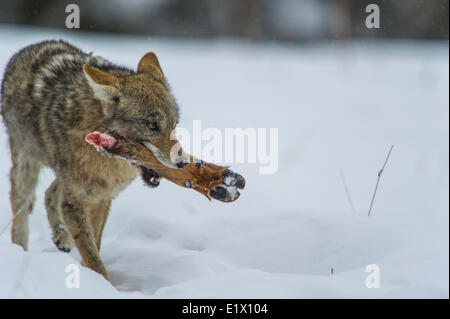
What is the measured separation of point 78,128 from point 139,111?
1.67ft

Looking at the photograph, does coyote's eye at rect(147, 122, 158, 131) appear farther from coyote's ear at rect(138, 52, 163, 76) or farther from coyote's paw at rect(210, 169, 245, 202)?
coyote's ear at rect(138, 52, 163, 76)

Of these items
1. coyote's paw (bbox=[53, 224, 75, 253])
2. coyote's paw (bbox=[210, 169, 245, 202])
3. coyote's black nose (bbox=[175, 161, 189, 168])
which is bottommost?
coyote's paw (bbox=[53, 224, 75, 253])

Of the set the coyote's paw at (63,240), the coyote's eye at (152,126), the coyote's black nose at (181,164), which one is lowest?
the coyote's paw at (63,240)

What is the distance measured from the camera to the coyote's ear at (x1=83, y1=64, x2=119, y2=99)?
3.15 metres

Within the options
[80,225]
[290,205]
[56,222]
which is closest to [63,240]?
[56,222]

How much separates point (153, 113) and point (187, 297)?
1.07 metres

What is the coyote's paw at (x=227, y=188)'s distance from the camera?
2980 millimetres

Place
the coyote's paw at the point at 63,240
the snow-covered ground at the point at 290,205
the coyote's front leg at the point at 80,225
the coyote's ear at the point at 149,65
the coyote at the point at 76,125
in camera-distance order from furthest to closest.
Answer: the coyote's paw at the point at 63,240
the coyote's ear at the point at 149,65
the coyote's front leg at the point at 80,225
the coyote at the point at 76,125
the snow-covered ground at the point at 290,205

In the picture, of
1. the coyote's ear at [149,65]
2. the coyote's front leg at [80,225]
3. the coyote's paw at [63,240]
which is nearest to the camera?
the coyote's front leg at [80,225]

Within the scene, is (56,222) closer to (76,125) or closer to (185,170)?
(76,125)

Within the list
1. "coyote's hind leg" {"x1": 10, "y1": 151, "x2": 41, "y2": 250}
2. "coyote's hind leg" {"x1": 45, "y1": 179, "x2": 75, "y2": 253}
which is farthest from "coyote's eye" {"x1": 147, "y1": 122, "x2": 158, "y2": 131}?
"coyote's hind leg" {"x1": 10, "y1": 151, "x2": 41, "y2": 250}

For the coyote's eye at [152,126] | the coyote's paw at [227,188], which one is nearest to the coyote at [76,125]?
the coyote's eye at [152,126]

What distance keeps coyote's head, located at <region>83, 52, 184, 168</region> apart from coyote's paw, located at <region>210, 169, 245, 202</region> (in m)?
0.25

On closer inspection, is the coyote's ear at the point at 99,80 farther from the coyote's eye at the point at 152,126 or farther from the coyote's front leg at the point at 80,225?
the coyote's front leg at the point at 80,225
